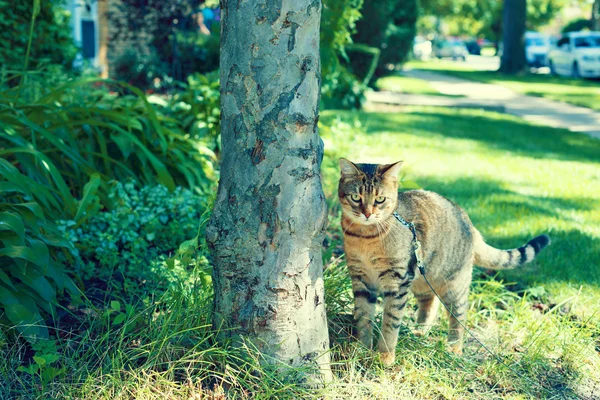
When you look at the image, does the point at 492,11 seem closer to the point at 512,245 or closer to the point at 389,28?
the point at 389,28

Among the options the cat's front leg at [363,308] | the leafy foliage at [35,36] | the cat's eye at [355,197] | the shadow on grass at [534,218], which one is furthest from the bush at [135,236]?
the leafy foliage at [35,36]

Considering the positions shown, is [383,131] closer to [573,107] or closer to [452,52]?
[573,107]

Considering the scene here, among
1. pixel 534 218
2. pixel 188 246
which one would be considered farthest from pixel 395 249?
pixel 534 218

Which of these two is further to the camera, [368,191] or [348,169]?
[348,169]

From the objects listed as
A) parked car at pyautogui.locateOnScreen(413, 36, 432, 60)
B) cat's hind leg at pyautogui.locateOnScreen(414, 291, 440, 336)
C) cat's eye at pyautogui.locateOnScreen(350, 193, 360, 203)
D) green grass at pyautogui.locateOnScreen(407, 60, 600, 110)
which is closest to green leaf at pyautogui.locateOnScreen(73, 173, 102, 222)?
cat's eye at pyautogui.locateOnScreen(350, 193, 360, 203)

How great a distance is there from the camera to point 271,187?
123 inches

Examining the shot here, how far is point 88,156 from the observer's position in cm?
553

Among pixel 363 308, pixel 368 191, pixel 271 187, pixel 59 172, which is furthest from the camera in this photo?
pixel 59 172

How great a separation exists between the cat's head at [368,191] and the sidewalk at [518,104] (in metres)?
10.1

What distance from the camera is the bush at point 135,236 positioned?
432 cm

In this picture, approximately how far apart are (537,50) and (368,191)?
40.4m

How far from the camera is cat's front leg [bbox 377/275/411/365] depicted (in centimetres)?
356

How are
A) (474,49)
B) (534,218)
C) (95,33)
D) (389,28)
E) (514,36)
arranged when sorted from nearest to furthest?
(534,218) → (95,33) → (389,28) → (514,36) → (474,49)

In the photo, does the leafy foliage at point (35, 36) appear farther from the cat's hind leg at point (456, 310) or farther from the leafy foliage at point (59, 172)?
the cat's hind leg at point (456, 310)
